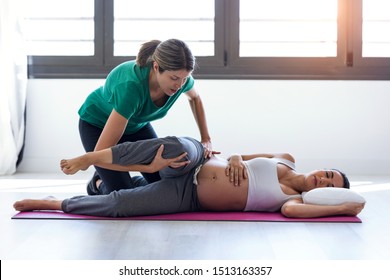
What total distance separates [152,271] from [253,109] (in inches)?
123

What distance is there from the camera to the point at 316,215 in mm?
3119

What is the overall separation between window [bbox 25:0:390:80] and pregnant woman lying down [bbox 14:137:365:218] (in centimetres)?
207

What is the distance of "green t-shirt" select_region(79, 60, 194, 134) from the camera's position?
2986 mm

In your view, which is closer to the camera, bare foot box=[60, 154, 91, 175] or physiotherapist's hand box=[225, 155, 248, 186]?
bare foot box=[60, 154, 91, 175]

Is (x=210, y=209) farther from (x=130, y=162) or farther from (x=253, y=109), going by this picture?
(x=253, y=109)

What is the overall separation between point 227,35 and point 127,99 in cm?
240

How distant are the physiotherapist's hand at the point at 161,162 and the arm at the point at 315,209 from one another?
56cm

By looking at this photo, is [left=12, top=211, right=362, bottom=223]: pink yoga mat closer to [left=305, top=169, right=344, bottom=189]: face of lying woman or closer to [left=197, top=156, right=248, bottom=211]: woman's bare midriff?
[left=197, top=156, right=248, bottom=211]: woman's bare midriff

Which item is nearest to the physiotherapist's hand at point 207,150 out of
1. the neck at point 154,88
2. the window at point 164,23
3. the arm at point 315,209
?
the neck at point 154,88

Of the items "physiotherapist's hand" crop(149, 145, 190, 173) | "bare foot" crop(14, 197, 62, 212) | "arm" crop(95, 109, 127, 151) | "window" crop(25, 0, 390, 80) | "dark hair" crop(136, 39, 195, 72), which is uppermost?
"window" crop(25, 0, 390, 80)

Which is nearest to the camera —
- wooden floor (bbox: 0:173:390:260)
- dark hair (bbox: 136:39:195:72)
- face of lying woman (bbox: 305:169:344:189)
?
wooden floor (bbox: 0:173:390:260)

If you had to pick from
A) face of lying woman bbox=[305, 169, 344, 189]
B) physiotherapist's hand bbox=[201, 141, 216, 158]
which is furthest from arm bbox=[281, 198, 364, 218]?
physiotherapist's hand bbox=[201, 141, 216, 158]

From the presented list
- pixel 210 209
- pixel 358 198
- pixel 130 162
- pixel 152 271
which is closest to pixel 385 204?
pixel 358 198

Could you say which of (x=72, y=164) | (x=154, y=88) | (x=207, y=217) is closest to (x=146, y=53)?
(x=154, y=88)
